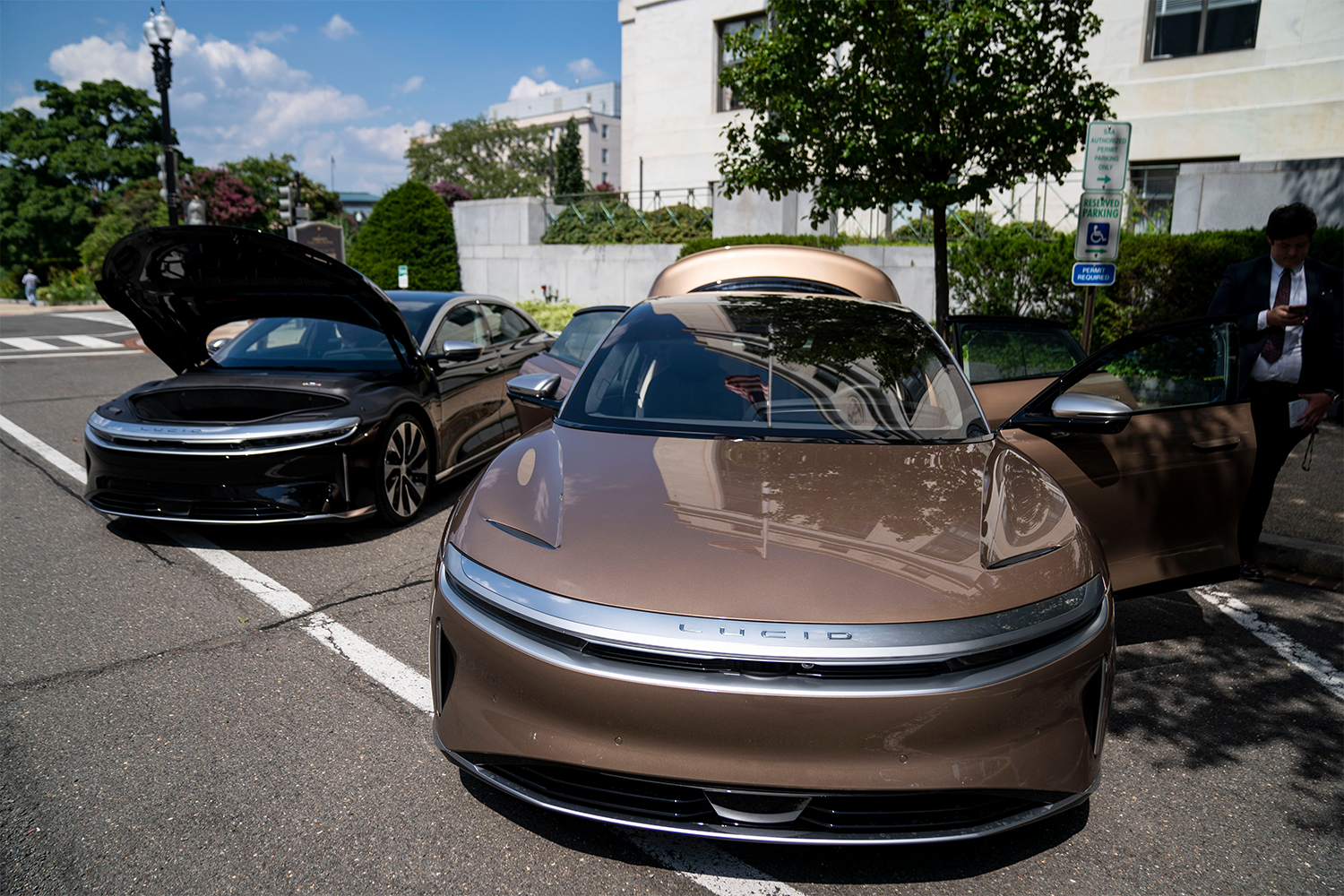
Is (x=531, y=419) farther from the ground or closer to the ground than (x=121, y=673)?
farther from the ground

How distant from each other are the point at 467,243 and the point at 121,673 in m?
20.9

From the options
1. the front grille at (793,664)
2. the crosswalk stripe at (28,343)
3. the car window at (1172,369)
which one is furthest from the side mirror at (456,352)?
the crosswalk stripe at (28,343)

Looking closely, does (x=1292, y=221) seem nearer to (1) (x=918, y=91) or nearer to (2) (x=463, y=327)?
(1) (x=918, y=91)

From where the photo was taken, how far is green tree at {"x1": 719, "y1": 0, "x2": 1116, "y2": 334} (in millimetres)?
7609

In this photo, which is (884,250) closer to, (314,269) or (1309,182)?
(1309,182)

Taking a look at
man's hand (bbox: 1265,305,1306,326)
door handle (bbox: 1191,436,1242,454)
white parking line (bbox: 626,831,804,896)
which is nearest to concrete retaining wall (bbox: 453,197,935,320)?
Result: man's hand (bbox: 1265,305,1306,326)

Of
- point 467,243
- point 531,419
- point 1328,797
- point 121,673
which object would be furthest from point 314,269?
point 467,243

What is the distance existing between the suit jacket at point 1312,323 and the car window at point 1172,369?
62 cm

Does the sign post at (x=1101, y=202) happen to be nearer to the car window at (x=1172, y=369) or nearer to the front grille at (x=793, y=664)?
the car window at (x=1172, y=369)

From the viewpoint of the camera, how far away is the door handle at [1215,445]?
3637 millimetres

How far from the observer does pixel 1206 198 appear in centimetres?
1148

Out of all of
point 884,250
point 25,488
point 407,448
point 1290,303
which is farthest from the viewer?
point 884,250

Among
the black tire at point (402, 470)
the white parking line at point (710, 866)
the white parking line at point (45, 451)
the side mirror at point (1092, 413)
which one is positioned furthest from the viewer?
the white parking line at point (45, 451)

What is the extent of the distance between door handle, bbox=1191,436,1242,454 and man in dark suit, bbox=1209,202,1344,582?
942 millimetres
